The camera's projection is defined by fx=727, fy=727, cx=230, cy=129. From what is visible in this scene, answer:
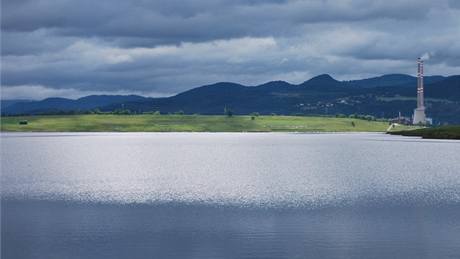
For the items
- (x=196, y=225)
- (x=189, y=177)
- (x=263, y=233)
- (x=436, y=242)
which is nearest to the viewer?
(x=436, y=242)

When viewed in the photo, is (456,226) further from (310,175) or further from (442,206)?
(310,175)

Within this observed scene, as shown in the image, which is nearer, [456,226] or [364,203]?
[456,226]

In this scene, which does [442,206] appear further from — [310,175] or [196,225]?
[310,175]

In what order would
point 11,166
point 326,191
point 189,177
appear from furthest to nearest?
point 11,166
point 189,177
point 326,191

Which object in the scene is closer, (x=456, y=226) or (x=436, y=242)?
(x=436, y=242)

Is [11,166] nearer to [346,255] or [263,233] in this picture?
[263,233]

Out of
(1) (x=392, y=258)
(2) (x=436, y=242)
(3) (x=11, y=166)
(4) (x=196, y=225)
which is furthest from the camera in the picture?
(3) (x=11, y=166)

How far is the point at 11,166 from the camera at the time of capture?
134000mm

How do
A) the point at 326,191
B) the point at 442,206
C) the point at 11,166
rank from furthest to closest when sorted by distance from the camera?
1. the point at 11,166
2. the point at 326,191
3. the point at 442,206

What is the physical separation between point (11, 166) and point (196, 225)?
85168mm

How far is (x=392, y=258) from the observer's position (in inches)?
1752

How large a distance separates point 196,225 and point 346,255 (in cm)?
1572

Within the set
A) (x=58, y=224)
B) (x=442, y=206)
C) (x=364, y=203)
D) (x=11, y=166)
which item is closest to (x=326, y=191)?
(x=364, y=203)

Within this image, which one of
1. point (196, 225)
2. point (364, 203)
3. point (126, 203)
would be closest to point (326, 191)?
point (364, 203)
